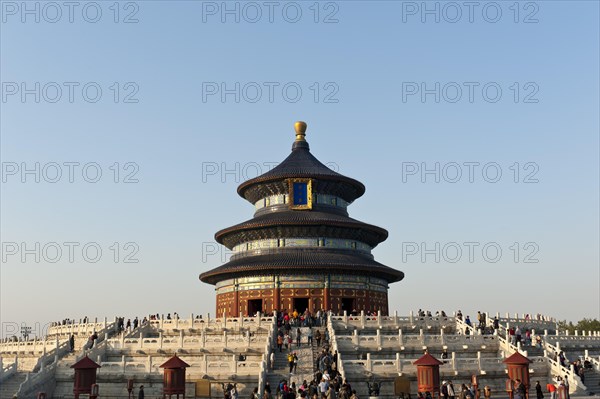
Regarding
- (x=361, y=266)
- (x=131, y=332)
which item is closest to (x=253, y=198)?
(x=361, y=266)

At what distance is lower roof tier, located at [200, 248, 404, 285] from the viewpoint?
5262 centimetres

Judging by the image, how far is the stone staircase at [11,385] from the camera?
3270 centimetres

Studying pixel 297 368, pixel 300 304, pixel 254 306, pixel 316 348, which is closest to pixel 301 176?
pixel 300 304

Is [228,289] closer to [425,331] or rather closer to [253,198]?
[253,198]

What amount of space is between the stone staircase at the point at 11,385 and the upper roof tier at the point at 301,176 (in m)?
28.6

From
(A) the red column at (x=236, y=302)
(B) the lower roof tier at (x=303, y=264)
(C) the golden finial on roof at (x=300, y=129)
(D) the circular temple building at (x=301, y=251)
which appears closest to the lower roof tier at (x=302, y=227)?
(D) the circular temple building at (x=301, y=251)

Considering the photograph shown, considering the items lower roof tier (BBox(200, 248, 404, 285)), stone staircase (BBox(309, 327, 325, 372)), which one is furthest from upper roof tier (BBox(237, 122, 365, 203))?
stone staircase (BBox(309, 327, 325, 372))

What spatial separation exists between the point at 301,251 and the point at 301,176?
6.63 metres

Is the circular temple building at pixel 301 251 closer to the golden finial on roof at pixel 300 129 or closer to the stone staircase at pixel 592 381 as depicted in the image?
the golden finial on roof at pixel 300 129

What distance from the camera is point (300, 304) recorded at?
2151 inches

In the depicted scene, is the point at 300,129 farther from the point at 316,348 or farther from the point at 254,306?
the point at 316,348

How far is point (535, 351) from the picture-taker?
3572cm

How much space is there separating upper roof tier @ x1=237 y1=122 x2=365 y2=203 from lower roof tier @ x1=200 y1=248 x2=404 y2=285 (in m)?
6.41

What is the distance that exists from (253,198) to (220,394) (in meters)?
33.2
